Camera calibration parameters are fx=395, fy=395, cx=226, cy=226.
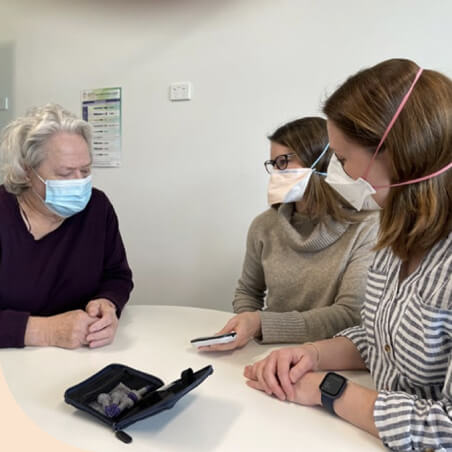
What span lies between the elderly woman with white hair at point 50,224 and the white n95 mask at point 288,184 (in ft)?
2.00

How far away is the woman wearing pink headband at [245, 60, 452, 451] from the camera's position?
2.17ft

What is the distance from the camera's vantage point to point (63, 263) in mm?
1284

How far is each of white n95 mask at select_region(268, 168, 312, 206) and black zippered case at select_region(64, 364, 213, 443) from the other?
723 millimetres

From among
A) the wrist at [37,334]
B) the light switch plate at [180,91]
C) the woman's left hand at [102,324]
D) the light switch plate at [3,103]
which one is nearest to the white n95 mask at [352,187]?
the woman's left hand at [102,324]

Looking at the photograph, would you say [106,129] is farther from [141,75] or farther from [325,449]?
[325,449]

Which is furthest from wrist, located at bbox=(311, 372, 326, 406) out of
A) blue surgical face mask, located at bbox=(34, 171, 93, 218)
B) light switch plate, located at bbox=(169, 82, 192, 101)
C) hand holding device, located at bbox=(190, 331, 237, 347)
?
light switch plate, located at bbox=(169, 82, 192, 101)

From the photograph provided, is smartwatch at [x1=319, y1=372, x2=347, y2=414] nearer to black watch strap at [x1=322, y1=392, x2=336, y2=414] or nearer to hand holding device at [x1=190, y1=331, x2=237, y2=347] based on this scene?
black watch strap at [x1=322, y1=392, x2=336, y2=414]

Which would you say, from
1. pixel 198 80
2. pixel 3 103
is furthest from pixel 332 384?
pixel 3 103

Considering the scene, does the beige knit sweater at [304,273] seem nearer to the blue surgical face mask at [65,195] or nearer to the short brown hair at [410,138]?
the short brown hair at [410,138]

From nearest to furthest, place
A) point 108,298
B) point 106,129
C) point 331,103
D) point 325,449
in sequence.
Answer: point 325,449 < point 331,103 < point 108,298 < point 106,129

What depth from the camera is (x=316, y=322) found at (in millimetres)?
1118

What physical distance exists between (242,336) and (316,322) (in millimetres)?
226

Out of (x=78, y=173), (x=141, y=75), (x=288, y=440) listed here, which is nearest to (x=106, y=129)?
(x=141, y=75)

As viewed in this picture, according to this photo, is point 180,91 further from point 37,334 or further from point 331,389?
point 331,389
